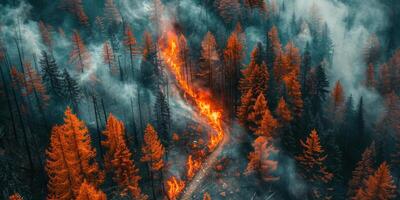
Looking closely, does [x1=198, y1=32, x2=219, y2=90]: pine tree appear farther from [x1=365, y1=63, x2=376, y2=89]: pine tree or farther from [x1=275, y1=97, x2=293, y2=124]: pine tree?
[x1=365, y1=63, x2=376, y2=89]: pine tree

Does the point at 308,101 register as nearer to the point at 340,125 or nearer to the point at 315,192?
the point at 340,125

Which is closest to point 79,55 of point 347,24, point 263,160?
point 263,160

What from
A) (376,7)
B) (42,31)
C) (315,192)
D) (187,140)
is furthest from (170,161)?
(376,7)

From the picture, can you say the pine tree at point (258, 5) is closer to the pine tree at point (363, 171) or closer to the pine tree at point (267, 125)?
the pine tree at point (267, 125)

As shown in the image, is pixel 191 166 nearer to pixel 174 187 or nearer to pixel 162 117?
pixel 174 187

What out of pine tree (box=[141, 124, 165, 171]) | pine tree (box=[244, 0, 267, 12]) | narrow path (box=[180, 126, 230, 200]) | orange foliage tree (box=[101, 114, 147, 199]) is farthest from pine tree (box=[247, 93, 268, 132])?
pine tree (box=[244, 0, 267, 12])

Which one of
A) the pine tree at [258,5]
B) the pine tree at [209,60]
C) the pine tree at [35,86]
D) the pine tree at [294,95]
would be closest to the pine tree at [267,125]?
the pine tree at [294,95]

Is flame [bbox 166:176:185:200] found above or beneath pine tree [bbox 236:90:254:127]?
beneath
